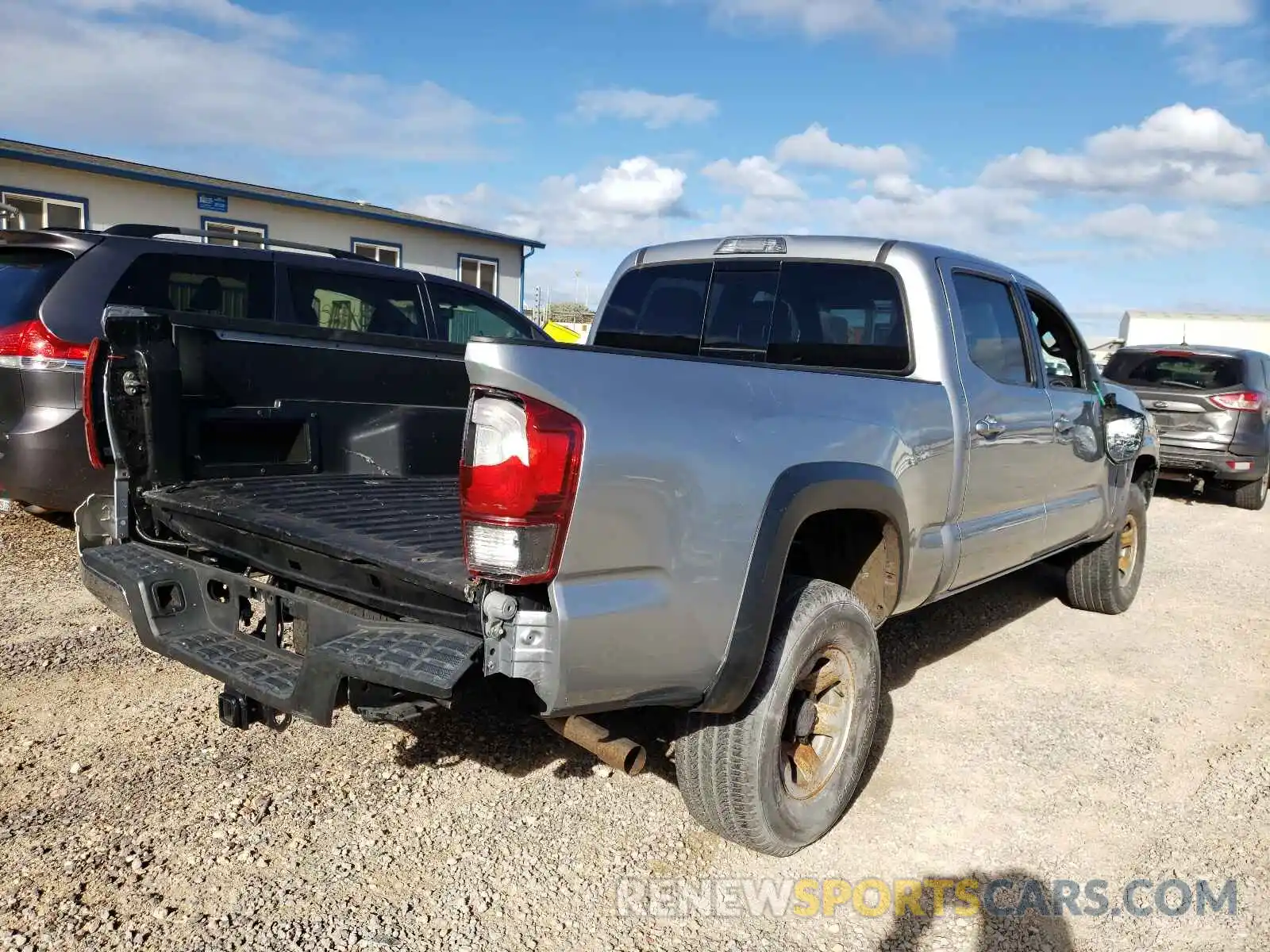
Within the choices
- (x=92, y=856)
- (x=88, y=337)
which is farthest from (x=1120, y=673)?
(x=88, y=337)

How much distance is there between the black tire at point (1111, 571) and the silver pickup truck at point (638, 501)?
1.09 m

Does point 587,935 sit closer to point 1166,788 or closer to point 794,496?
point 794,496

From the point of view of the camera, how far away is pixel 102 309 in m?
5.21

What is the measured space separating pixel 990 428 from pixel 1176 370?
325 inches

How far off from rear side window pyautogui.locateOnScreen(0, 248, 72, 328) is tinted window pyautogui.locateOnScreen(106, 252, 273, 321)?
323 millimetres

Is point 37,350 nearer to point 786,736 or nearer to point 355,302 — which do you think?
point 355,302

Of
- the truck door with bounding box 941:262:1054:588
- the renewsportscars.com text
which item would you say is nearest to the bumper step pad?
the renewsportscars.com text

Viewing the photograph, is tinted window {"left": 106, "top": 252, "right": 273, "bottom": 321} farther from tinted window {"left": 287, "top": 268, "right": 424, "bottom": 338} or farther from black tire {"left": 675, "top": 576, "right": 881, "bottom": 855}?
black tire {"left": 675, "top": 576, "right": 881, "bottom": 855}

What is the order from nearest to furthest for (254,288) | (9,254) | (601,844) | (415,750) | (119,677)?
Result: (601,844) < (415,750) < (119,677) < (9,254) < (254,288)

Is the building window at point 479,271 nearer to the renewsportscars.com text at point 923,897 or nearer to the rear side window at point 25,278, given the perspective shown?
the rear side window at point 25,278

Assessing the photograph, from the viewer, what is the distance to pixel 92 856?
2.78m

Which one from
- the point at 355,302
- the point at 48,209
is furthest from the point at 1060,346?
the point at 48,209

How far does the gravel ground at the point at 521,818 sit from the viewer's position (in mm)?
2617

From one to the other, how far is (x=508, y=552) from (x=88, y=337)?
4.11 meters
